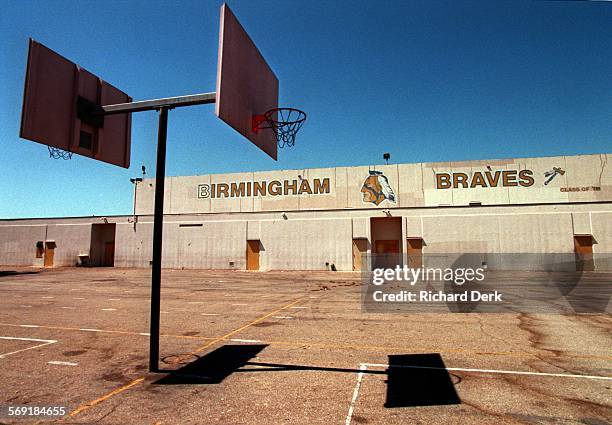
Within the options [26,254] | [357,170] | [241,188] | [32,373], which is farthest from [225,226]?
[32,373]

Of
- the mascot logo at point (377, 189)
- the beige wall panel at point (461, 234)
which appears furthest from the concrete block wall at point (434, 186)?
the beige wall panel at point (461, 234)

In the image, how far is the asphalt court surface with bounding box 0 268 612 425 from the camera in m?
5.00

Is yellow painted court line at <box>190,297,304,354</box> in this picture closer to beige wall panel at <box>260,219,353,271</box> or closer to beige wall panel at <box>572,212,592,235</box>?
beige wall panel at <box>260,219,353,271</box>

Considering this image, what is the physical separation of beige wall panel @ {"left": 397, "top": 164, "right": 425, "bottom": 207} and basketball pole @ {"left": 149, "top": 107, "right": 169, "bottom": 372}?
32.9 m

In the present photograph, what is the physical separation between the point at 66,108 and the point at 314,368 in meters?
6.56

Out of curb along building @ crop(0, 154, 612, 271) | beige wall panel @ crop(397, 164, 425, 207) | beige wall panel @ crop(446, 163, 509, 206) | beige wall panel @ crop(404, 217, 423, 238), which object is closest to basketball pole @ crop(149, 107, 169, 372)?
curb along building @ crop(0, 154, 612, 271)

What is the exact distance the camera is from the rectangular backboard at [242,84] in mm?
6227

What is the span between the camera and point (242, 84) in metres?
7.04

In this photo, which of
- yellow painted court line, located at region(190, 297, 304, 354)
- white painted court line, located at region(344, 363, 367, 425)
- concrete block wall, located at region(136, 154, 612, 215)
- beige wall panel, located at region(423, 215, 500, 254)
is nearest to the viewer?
white painted court line, located at region(344, 363, 367, 425)

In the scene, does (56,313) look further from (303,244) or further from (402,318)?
(303,244)

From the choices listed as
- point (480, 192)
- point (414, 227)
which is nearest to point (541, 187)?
point (480, 192)

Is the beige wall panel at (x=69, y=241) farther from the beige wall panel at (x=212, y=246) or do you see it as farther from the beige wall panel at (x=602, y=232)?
the beige wall panel at (x=602, y=232)

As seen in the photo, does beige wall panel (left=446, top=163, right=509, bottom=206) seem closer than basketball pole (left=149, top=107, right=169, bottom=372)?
No

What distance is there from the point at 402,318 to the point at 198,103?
904 cm
